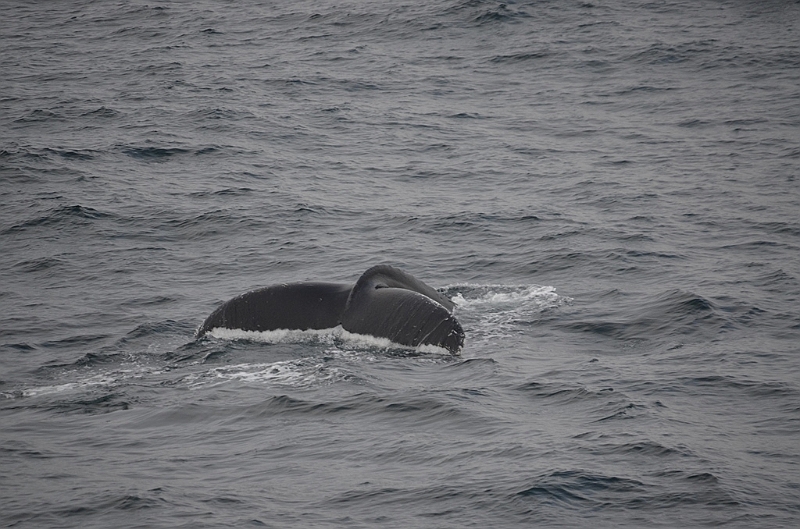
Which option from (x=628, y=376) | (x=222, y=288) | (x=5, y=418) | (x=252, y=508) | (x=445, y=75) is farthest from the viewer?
(x=445, y=75)

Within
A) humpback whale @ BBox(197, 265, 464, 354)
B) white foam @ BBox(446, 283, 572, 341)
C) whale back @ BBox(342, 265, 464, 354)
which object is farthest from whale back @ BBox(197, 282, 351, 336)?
white foam @ BBox(446, 283, 572, 341)

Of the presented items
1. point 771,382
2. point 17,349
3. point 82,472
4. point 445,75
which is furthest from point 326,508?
point 445,75

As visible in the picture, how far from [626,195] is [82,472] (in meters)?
15.1

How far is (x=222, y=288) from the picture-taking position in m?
17.5

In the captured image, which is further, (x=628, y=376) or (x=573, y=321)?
(x=573, y=321)

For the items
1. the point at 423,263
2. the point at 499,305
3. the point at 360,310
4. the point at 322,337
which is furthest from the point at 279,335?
the point at 423,263

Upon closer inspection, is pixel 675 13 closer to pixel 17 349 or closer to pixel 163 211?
pixel 163 211

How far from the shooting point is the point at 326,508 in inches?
376

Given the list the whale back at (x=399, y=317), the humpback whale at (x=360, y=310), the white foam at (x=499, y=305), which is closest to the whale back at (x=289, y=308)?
the humpback whale at (x=360, y=310)

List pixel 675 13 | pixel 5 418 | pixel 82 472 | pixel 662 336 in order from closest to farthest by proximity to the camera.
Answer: pixel 82 472, pixel 5 418, pixel 662 336, pixel 675 13

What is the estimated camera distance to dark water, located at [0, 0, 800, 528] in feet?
33.2

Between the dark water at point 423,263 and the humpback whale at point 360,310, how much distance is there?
0.25 metres

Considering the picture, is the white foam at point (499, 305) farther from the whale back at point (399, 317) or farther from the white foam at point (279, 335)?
the white foam at point (279, 335)

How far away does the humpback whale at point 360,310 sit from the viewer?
500 inches
